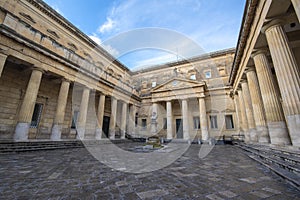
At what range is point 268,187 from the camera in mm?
2584

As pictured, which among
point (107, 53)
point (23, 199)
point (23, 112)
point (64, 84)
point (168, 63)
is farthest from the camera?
point (168, 63)

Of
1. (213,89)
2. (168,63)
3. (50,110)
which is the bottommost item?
(50,110)

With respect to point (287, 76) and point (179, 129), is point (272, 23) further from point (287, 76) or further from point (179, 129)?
point (179, 129)

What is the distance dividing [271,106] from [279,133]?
1310 mm

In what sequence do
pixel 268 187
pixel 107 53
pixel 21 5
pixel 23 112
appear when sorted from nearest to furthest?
pixel 268 187
pixel 23 112
pixel 21 5
pixel 107 53

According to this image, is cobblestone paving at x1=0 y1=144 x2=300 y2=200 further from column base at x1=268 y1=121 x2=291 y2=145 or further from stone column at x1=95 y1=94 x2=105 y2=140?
stone column at x1=95 y1=94 x2=105 y2=140

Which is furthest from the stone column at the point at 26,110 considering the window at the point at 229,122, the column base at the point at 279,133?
the window at the point at 229,122

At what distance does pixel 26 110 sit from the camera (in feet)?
→ 26.2

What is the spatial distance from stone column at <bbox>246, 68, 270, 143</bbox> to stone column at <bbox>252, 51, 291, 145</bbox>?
6.70 feet

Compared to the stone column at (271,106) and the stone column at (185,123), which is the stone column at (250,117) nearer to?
the stone column at (271,106)

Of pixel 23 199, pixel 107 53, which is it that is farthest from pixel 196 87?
pixel 23 199

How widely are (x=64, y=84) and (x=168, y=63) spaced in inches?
681

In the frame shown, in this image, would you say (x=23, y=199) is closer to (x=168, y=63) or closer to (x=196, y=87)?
(x=196, y=87)

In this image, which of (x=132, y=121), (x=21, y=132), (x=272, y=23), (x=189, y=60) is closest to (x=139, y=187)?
(x=272, y=23)
